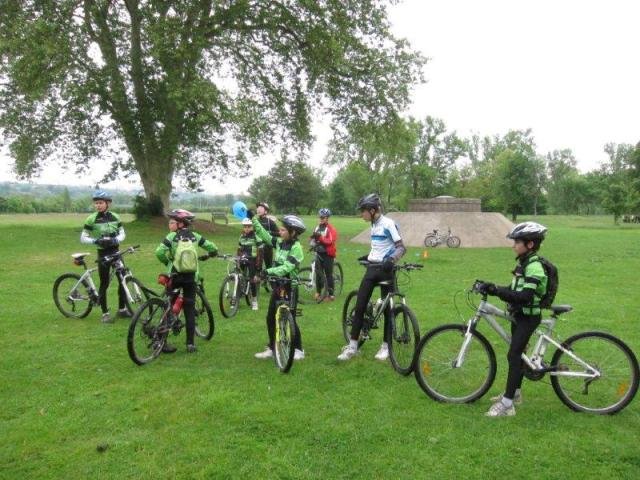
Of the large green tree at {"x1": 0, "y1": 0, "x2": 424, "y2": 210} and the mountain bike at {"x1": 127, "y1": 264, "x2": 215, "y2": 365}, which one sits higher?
the large green tree at {"x1": 0, "y1": 0, "x2": 424, "y2": 210}

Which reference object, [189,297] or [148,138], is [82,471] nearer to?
[189,297]

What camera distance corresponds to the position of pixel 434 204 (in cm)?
2559

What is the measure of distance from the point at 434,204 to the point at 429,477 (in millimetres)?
22667

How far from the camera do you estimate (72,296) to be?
8.72m

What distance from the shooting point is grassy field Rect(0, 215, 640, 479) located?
3896 mm

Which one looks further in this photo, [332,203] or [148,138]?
[332,203]

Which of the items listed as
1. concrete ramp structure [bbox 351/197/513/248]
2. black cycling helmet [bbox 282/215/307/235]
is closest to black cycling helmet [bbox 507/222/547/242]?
black cycling helmet [bbox 282/215/307/235]

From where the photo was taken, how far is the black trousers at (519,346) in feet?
15.5

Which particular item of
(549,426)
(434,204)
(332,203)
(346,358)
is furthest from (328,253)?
(332,203)

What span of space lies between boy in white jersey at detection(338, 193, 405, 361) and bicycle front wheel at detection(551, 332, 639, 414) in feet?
6.51

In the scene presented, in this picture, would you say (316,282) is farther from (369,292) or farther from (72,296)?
(72,296)

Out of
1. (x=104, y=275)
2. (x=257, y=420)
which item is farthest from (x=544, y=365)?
(x=104, y=275)

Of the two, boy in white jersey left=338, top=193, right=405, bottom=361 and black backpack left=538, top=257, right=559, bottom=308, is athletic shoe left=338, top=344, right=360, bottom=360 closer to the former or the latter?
boy in white jersey left=338, top=193, right=405, bottom=361

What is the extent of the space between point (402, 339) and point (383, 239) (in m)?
1.20
